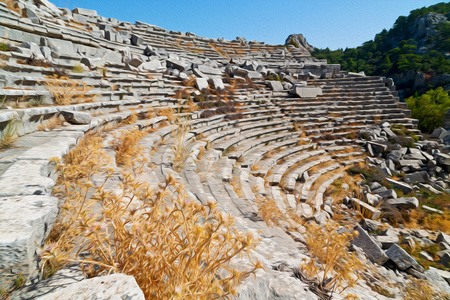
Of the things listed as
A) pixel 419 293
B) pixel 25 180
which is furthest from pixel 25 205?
pixel 419 293

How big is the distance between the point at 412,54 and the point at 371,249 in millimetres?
50771

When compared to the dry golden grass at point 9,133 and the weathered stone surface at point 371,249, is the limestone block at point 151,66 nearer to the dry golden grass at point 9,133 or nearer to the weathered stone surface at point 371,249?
the dry golden grass at point 9,133

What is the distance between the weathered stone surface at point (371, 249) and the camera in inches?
132

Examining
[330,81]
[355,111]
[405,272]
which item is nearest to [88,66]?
[405,272]

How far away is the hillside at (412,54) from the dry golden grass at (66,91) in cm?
4083

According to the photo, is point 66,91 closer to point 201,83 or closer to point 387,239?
point 201,83

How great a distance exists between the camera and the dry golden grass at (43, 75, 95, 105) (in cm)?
423

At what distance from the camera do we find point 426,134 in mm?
13211

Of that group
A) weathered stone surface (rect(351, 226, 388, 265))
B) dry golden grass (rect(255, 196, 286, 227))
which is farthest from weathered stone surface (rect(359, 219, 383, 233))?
dry golden grass (rect(255, 196, 286, 227))

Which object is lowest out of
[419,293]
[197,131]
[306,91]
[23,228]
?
[419,293]

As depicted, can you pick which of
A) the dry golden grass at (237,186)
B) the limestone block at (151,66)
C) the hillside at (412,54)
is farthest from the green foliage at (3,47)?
the hillside at (412,54)

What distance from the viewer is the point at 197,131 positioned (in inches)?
258

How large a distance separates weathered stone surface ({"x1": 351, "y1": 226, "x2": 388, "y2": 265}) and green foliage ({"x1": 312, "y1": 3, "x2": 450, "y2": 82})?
4236 cm

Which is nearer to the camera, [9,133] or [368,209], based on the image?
[9,133]
